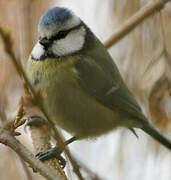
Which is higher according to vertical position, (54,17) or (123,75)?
(54,17)

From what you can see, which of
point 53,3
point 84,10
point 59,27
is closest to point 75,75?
point 59,27

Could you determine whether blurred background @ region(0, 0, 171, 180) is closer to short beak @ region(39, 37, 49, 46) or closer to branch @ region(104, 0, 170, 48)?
branch @ region(104, 0, 170, 48)

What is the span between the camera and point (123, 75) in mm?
1792

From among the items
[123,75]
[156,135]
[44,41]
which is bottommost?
[156,135]

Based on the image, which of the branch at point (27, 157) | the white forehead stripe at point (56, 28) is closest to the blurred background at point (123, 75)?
the white forehead stripe at point (56, 28)

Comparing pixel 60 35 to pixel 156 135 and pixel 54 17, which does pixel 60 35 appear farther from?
pixel 156 135

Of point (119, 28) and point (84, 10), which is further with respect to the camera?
point (84, 10)

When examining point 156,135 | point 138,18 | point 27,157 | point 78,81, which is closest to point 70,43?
point 78,81

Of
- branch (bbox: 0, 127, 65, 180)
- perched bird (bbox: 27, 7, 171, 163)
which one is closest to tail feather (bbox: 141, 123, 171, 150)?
perched bird (bbox: 27, 7, 171, 163)

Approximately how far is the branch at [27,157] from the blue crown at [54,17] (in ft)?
2.68

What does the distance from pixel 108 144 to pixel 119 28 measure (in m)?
0.68

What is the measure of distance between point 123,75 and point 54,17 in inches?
18.7

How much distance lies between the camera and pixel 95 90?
1.72 metres

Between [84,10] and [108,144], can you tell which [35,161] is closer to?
[108,144]
